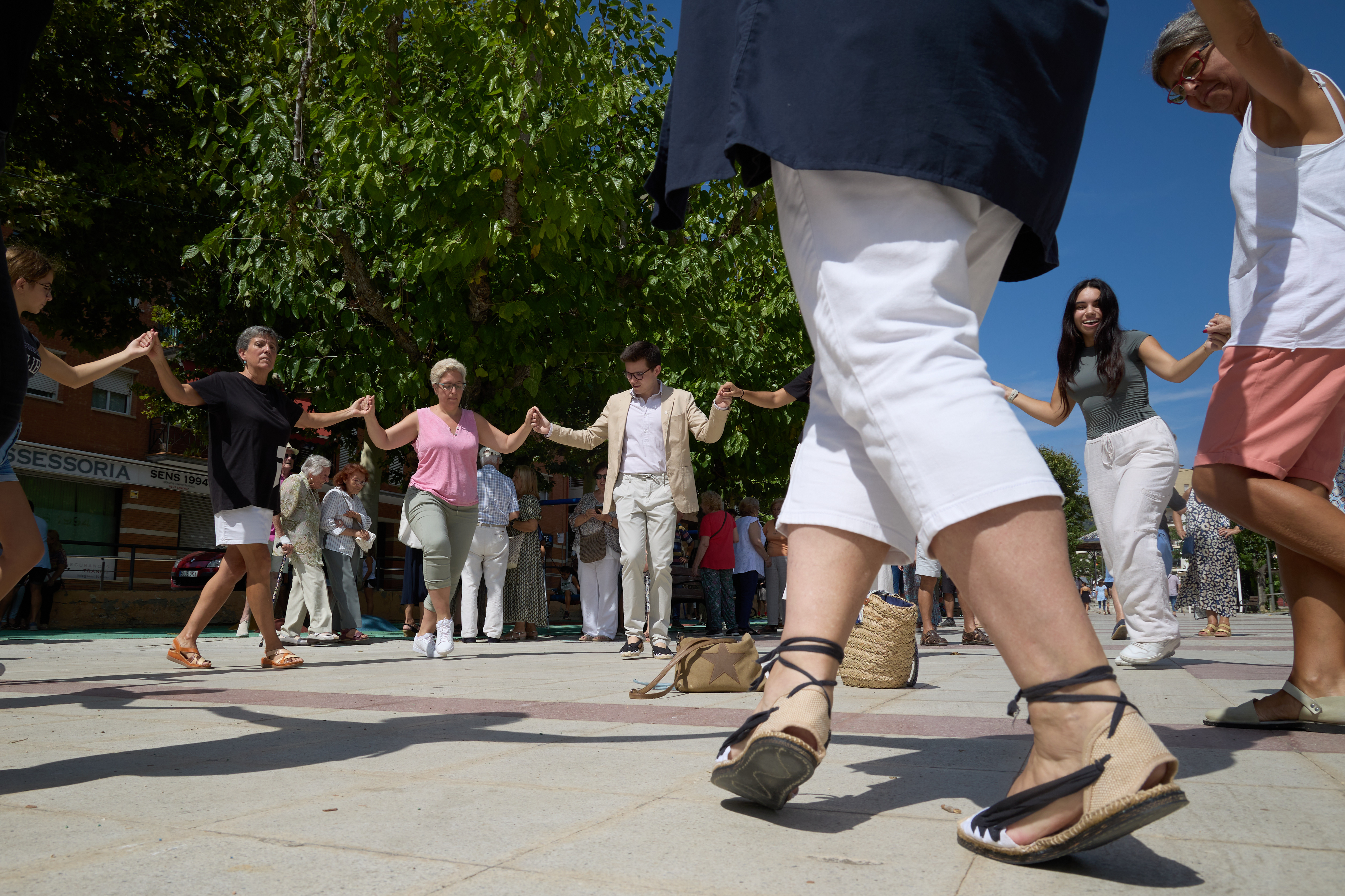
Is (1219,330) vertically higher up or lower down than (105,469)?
lower down

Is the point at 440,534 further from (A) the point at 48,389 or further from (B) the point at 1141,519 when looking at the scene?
(A) the point at 48,389

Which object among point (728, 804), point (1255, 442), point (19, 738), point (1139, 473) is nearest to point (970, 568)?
point (728, 804)

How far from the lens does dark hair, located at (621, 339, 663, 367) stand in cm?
771

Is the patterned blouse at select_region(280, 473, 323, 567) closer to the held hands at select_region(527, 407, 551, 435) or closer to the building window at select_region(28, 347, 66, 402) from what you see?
the held hands at select_region(527, 407, 551, 435)

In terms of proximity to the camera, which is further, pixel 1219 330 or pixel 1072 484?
pixel 1072 484

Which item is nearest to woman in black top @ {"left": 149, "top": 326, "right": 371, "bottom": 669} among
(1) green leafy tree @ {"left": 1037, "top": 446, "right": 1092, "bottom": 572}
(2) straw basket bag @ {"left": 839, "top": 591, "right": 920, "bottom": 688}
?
(2) straw basket bag @ {"left": 839, "top": 591, "right": 920, "bottom": 688}

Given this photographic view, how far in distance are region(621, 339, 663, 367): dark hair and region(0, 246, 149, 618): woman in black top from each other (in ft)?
12.3

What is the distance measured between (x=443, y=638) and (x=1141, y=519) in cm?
496

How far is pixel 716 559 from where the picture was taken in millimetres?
14023

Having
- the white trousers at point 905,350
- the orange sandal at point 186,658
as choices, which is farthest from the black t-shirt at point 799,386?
the orange sandal at point 186,658

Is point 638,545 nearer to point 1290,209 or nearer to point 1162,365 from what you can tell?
point 1162,365

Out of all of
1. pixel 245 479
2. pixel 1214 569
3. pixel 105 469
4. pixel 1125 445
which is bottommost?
pixel 1214 569

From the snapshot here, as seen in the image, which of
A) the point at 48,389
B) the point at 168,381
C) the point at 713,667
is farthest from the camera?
the point at 48,389

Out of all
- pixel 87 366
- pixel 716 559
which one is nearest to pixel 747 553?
pixel 716 559
